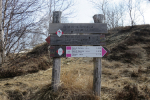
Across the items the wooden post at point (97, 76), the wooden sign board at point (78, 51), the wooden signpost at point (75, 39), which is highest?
the wooden signpost at point (75, 39)

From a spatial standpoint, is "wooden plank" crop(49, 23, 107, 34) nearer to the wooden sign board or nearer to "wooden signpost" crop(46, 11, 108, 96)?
"wooden signpost" crop(46, 11, 108, 96)

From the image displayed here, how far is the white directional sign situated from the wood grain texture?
0.14 meters

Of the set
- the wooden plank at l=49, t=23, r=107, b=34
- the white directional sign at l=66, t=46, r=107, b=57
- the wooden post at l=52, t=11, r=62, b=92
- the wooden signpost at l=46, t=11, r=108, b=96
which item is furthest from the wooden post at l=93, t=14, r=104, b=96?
the wooden post at l=52, t=11, r=62, b=92

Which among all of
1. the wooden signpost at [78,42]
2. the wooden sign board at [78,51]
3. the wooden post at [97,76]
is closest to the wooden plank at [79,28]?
the wooden signpost at [78,42]

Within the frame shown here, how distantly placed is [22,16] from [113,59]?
7993mm

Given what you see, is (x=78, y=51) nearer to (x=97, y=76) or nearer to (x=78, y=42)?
(x=78, y=42)

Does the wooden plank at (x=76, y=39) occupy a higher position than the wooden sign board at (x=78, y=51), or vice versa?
the wooden plank at (x=76, y=39)

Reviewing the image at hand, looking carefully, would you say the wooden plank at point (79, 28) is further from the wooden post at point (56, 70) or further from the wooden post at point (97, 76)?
the wooden post at point (97, 76)

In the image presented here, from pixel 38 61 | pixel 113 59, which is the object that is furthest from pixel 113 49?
pixel 38 61

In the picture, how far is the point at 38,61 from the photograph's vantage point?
27.8 feet

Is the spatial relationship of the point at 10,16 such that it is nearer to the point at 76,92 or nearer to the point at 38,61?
the point at 76,92

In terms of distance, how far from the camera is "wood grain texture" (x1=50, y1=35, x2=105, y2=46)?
3354 mm

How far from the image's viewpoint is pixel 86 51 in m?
3.30

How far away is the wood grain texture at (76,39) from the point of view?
335 centimetres
